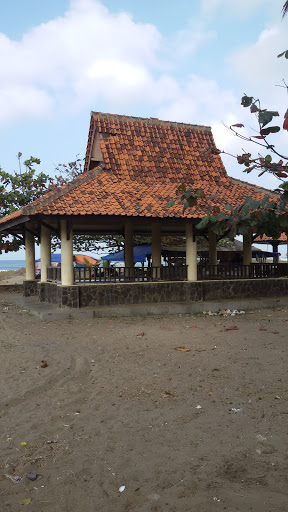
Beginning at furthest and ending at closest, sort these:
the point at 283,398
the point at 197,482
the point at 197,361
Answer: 1. the point at 197,361
2. the point at 283,398
3. the point at 197,482

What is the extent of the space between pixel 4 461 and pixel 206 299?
33.9 feet

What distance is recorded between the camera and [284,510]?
9.89 feet

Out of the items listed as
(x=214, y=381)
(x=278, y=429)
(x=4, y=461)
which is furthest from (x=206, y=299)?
(x=4, y=461)

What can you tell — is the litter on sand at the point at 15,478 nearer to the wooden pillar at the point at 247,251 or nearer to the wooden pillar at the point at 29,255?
the wooden pillar at the point at 247,251

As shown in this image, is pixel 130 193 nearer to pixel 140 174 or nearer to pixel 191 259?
pixel 140 174

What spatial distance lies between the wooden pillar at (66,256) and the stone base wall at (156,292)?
0.25 metres

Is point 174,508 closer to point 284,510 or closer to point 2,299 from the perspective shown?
point 284,510

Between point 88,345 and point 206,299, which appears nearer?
point 88,345

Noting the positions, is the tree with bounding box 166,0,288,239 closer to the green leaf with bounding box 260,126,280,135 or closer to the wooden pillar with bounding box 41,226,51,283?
the green leaf with bounding box 260,126,280,135

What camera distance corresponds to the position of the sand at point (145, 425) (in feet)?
10.8

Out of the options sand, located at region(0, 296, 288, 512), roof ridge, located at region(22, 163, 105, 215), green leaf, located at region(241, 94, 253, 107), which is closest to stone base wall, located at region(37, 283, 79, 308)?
roof ridge, located at region(22, 163, 105, 215)

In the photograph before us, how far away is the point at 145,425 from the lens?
179 inches

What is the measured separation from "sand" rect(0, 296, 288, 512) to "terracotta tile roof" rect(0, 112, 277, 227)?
4.51 m

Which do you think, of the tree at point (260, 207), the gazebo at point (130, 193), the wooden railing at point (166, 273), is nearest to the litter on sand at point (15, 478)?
the tree at point (260, 207)
